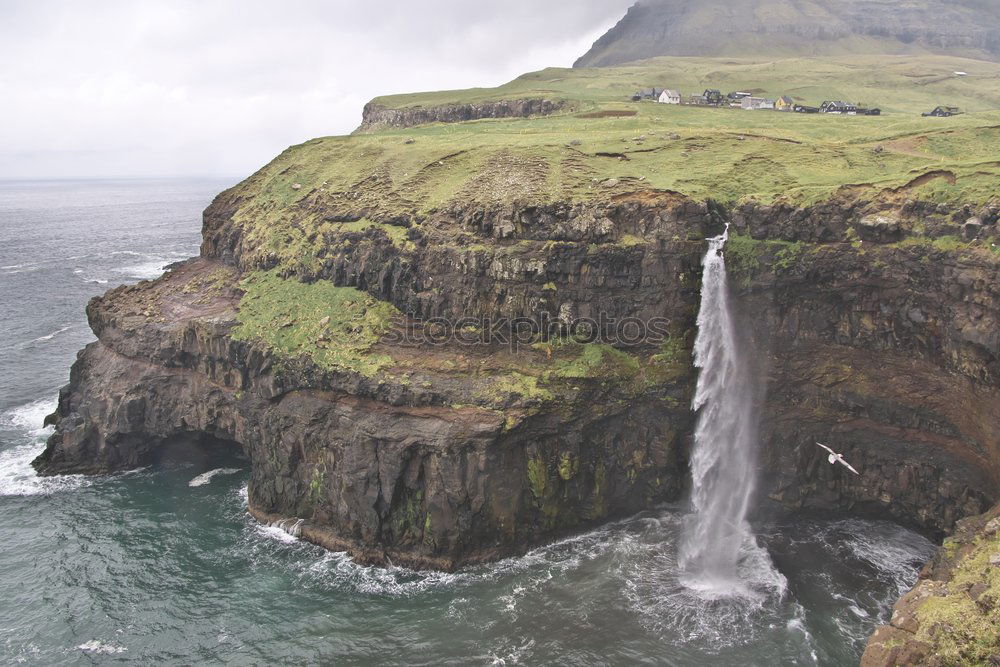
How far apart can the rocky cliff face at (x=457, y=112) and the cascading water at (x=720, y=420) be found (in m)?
50.3

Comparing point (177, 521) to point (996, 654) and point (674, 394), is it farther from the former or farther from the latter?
point (996, 654)

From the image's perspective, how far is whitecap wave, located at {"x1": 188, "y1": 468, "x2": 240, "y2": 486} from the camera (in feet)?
157

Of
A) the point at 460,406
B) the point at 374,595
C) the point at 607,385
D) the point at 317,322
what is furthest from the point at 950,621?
the point at 317,322

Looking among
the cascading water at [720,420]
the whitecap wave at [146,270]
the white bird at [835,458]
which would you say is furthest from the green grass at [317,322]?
the whitecap wave at [146,270]

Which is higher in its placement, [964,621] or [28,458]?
[964,621]

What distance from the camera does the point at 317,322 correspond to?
152 ft

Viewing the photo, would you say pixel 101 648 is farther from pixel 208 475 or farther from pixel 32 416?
pixel 32 416

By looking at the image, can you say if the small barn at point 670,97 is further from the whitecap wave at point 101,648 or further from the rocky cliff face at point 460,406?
the whitecap wave at point 101,648

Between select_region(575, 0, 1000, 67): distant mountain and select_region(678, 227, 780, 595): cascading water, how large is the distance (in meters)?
156

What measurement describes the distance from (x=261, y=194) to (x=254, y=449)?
102ft

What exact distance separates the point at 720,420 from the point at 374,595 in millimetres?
23320

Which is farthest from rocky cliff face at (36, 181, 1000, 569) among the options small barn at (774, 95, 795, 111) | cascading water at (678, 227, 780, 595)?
small barn at (774, 95, 795, 111)

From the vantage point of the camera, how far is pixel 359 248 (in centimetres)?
4981

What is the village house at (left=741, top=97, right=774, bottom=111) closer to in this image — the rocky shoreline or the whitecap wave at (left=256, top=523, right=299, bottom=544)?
the rocky shoreline
